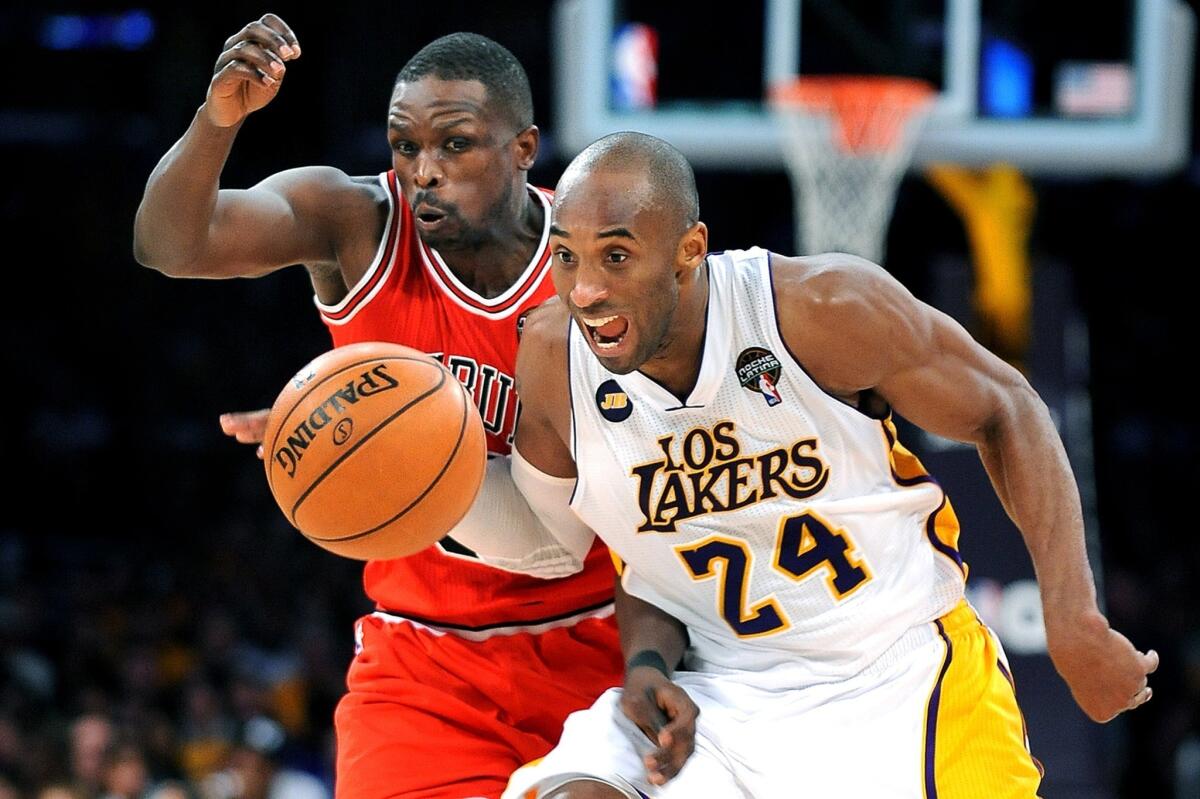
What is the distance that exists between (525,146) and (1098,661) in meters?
1.52

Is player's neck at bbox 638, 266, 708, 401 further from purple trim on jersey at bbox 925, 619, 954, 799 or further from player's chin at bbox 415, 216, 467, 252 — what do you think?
purple trim on jersey at bbox 925, 619, 954, 799

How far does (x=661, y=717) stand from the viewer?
2824 millimetres

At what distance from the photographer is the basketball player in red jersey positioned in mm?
3205

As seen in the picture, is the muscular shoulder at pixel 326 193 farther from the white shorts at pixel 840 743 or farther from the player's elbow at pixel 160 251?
the white shorts at pixel 840 743

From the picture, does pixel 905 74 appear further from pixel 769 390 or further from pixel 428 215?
pixel 769 390

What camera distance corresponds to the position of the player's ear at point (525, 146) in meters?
3.37

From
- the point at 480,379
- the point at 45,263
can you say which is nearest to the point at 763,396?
the point at 480,379

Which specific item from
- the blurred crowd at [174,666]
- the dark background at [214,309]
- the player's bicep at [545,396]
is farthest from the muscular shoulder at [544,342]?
the dark background at [214,309]

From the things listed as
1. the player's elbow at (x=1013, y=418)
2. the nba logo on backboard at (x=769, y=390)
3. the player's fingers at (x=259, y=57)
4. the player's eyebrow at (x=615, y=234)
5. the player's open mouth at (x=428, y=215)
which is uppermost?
the player's fingers at (x=259, y=57)

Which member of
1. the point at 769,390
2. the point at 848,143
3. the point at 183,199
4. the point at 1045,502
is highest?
the point at 183,199

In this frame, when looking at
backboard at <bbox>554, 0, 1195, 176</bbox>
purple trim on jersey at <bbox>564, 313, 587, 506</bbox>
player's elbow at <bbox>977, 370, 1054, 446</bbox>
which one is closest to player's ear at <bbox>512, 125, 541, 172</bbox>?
purple trim on jersey at <bbox>564, 313, 587, 506</bbox>

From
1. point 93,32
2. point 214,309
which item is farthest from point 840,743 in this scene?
point 93,32

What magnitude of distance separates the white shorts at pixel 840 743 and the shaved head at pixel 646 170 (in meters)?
0.86

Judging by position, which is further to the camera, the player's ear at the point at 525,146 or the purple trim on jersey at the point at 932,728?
the player's ear at the point at 525,146
